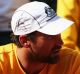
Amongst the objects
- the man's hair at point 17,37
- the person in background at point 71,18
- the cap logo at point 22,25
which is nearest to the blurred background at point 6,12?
the person in background at point 71,18

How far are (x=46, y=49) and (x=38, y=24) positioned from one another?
0.18 meters

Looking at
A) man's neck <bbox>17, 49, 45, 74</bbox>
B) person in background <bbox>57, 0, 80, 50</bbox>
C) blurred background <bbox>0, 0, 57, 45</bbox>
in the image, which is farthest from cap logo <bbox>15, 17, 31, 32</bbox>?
blurred background <bbox>0, 0, 57, 45</bbox>

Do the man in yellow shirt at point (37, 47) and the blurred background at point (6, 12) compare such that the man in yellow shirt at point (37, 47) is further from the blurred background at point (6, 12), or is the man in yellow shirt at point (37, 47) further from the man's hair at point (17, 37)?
the blurred background at point (6, 12)

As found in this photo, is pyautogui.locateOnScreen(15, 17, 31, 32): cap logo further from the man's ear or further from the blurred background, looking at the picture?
the blurred background

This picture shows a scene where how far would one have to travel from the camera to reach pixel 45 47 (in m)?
3.11

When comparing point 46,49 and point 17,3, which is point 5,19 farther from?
point 46,49

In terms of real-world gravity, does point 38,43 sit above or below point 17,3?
below

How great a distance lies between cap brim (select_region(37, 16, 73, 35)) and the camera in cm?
302

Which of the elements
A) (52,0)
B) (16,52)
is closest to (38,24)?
(16,52)

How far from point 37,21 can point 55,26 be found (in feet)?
0.42

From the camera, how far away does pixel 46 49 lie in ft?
10.2

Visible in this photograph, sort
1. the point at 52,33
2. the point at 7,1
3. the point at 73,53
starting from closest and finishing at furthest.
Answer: the point at 52,33
the point at 73,53
the point at 7,1

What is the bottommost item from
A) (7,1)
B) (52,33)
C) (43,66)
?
(43,66)

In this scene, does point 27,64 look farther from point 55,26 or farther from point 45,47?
point 55,26
